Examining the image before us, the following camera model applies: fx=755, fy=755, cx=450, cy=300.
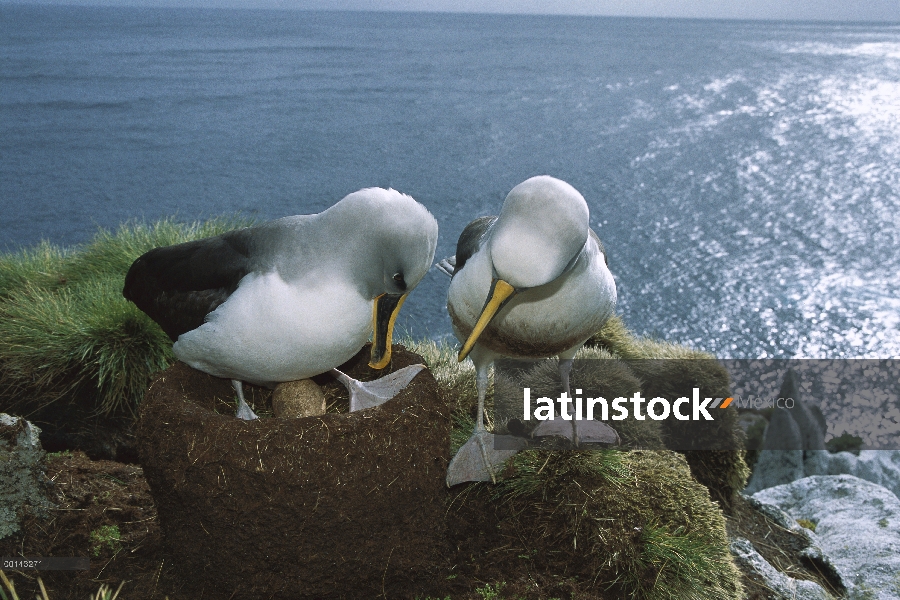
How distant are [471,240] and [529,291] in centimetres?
45

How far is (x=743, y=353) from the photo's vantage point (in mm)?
5863

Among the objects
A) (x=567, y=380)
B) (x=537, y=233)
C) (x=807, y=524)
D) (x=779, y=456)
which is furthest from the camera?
(x=779, y=456)

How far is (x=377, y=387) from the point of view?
10.6 feet

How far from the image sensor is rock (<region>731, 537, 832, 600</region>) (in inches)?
149

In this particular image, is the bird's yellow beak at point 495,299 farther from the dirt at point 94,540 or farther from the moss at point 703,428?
the moss at point 703,428

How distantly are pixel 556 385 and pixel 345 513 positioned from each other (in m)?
1.89

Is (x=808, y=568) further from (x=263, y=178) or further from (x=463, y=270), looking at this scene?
(x=263, y=178)

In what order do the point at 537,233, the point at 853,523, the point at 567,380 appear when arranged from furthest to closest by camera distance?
1. the point at 853,523
2. the point at 567,380
3. the point at 537,233

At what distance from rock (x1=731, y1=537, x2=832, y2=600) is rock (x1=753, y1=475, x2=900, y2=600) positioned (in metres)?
0.33

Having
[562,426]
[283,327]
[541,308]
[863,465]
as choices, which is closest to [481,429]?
[562,426]

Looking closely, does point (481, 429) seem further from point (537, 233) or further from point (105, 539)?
point (105, 539)

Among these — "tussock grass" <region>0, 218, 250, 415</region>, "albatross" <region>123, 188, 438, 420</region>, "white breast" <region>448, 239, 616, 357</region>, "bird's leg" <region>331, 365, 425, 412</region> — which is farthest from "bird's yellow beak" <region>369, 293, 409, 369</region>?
"tussock grass" <region>0, 218, 250, 415</region>

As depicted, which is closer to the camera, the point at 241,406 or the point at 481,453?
the point at 241,406

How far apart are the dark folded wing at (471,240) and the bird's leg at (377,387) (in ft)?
1.65
